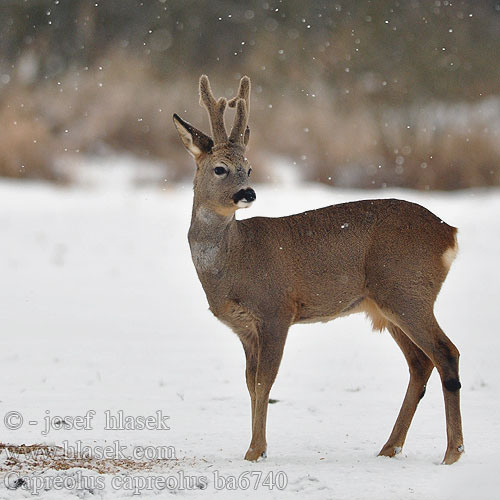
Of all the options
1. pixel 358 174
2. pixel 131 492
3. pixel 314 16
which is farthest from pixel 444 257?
pixel 314 16

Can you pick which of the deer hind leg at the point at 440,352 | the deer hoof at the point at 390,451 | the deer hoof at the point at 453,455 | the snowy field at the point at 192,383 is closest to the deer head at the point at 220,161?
the deer hind leg at the point at 440,352

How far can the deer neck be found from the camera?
5.89 meters

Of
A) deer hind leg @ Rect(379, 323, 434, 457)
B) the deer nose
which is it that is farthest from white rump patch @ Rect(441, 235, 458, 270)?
the deer nose

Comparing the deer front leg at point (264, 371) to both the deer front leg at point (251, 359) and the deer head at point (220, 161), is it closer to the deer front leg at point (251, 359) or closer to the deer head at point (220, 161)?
the deer front leg at point (251, 359)

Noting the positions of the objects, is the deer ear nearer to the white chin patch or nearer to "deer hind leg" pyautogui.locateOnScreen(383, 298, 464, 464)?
the white chin patch

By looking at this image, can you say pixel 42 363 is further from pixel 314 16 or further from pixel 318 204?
pixel 314 16

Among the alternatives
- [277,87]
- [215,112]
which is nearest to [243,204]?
[215,112]

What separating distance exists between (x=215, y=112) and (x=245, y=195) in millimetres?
702

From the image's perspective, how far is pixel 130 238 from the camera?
48.2 ft

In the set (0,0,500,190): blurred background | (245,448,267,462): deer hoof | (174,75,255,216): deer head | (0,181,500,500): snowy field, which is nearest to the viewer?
(0,181,500,500): snowy field

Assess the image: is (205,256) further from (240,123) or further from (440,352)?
(440,352)

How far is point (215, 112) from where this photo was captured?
6074 millimetres

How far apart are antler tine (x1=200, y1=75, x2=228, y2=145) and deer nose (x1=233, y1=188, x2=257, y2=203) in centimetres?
46

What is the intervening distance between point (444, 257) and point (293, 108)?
1593 cm
